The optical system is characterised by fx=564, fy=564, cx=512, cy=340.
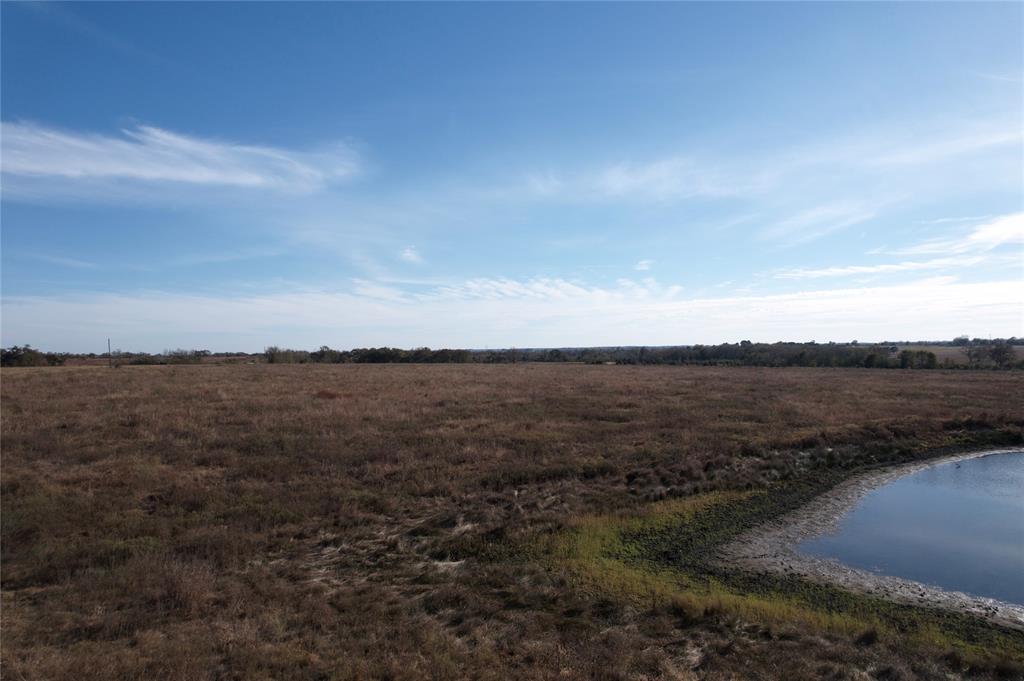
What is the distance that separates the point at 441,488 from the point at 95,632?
25.3 feet

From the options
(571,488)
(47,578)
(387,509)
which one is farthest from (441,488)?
(47,578)

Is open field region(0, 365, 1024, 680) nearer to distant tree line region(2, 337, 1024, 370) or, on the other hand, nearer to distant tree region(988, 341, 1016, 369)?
distant tree line region(2, 337, 1024, 370)

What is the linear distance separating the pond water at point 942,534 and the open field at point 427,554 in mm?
1649

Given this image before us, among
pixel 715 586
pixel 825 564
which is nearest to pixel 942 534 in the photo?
pixel 825 564

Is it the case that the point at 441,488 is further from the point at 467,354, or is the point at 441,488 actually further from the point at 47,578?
the point at 467,354

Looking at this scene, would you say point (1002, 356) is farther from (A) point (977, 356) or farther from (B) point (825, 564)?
(B) point (825, 564)

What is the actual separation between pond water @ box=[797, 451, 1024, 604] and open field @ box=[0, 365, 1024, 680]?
64.9 inches

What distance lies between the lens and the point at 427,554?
9.93m

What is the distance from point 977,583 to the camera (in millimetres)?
9562

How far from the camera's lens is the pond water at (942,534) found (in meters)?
9.94

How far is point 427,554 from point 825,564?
721 cm

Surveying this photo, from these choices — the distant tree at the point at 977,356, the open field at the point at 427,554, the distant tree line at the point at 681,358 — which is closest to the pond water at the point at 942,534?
the open field at the point at 427,554

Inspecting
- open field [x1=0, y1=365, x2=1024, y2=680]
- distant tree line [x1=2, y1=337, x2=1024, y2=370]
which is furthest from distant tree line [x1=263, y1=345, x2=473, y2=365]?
open field [x1=0, y1=365, x2=1024, y2=680]

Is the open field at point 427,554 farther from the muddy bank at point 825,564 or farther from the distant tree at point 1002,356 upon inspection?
the distant tree at point 1002,356
